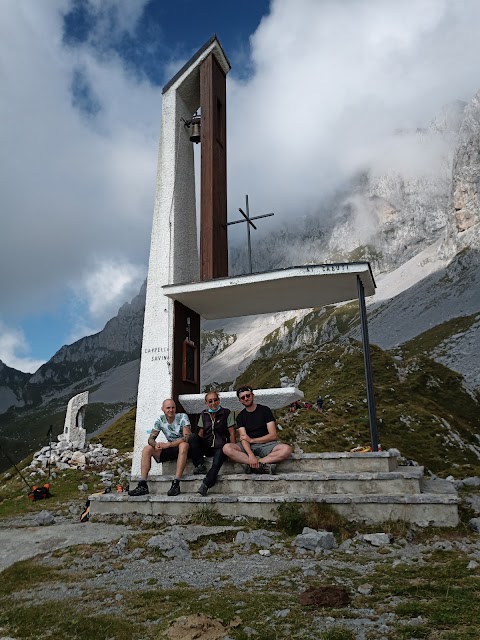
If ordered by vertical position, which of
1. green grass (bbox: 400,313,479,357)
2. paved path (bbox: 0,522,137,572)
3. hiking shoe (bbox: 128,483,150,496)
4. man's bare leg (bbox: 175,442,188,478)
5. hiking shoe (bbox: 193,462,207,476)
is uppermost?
green grass (bbox: 400,313,479,357)

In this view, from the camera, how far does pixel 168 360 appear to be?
1180cm

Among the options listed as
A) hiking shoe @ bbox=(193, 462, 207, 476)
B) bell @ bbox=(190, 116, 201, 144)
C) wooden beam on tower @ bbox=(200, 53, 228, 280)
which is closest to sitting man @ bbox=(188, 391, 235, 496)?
hiking shoe @ bbox=(193, 462, 207, 476)

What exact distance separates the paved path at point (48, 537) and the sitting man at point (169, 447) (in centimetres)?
96

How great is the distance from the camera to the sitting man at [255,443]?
27.8 feet

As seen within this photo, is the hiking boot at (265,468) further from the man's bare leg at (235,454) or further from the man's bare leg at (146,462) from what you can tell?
the man's bare leg at (146,462)

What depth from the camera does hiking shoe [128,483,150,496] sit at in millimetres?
8617

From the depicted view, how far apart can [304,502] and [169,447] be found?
9.95 ft

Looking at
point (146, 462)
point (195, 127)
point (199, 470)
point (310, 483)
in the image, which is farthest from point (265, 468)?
point (195, 127)

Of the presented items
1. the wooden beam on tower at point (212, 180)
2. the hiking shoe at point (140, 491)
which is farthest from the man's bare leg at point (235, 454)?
the wooden beam on tower at point (212, 180)

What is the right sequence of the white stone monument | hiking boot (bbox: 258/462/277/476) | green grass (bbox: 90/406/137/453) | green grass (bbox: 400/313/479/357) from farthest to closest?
green grass (bbox: 400/313/479/357), green grass (bbox: 90/406/137/453), the white stone monument, hiking boot (bbox: 258/462/277/476)

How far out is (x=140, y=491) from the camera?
28.4ft

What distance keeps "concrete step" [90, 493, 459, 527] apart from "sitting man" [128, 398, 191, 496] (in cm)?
27

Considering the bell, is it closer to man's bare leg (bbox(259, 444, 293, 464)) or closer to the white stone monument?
man's bare leg (bbox(259, 444, 293, 464))

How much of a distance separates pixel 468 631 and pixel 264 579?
2.23m
